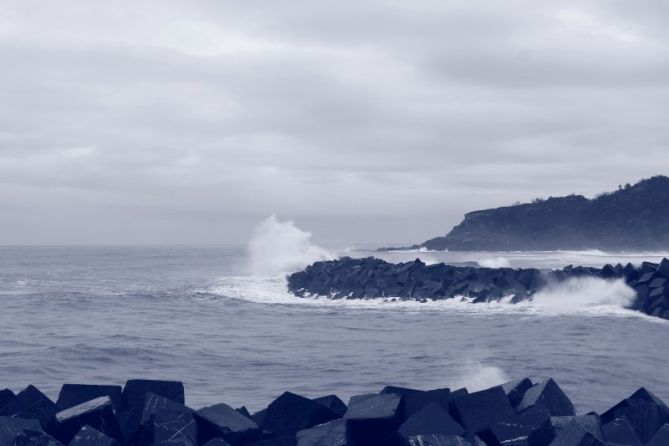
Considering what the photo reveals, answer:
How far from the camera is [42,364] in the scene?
15.2 metres

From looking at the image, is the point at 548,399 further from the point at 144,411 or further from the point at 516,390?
the point at 144,411

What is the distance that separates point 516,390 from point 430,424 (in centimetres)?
208

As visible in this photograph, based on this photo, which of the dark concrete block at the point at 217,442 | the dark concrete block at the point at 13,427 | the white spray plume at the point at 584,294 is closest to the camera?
the dark concrete block at the point at 13,427

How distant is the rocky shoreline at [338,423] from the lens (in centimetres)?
709

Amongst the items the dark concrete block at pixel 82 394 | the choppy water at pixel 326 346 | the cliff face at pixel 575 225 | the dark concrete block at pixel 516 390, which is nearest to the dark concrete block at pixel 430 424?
the dark concrete block at pixel 516 390

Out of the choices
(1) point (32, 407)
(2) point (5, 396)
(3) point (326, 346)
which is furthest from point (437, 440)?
(3) point (326, 346)

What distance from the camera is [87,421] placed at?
24.8 ft

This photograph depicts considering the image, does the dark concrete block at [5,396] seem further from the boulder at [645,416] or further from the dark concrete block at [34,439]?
the boulder at [645,416]

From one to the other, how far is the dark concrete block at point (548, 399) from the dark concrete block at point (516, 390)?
0.20ft

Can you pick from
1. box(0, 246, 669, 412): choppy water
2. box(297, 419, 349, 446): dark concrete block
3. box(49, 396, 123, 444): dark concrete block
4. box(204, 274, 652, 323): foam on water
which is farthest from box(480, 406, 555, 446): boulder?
box(204, 274, 652, 323): foam on water

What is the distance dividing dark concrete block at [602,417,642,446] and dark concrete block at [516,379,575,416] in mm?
1124

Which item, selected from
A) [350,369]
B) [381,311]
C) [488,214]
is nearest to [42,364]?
[350,369]

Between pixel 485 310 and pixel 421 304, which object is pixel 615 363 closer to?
pixel 485 310

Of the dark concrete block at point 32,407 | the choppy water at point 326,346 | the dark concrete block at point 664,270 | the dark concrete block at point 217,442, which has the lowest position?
the choppy water at point 326,346
